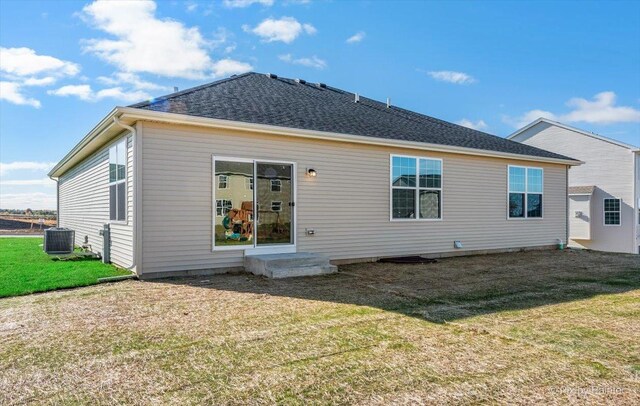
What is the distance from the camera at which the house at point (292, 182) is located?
6.62 metres

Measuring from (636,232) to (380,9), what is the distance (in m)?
15.7

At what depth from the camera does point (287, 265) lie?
22.6 ft

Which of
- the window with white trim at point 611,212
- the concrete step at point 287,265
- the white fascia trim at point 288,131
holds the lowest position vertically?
the concrete step at point 287,265

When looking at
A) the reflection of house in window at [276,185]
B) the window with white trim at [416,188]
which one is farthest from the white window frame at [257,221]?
the window with white trim at [416,188]

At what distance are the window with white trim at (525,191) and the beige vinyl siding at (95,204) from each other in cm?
974

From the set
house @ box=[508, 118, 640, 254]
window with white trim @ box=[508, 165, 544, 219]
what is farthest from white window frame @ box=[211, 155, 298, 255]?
house @ box=[508, 118, 640, 254]

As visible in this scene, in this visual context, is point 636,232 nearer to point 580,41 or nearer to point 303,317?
point 580,41

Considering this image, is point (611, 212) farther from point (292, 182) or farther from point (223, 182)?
point (223, 182)

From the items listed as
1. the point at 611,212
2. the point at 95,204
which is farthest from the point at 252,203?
Answer: the point at 611,212

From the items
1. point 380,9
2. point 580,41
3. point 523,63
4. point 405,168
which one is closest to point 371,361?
point 405,168

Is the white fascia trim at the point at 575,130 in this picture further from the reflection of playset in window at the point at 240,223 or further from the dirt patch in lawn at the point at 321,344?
the reflection of playset in window at the point at 240,223

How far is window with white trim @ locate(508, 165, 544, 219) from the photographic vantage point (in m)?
11.1

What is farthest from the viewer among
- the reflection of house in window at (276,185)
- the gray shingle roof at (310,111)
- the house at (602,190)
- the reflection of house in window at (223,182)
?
the house at (602,190)

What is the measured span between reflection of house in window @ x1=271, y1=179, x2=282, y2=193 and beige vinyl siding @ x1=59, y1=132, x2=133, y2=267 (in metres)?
2.54
